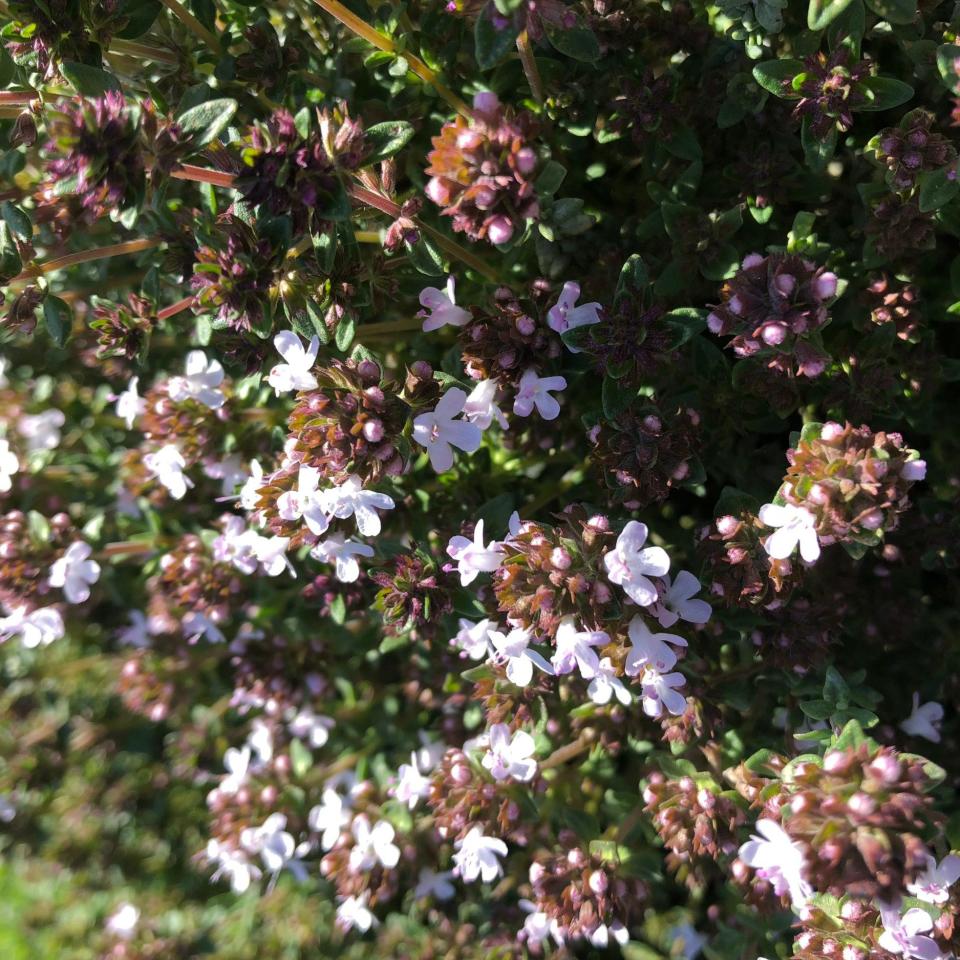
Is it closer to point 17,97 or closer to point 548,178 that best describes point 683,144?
point 548,178

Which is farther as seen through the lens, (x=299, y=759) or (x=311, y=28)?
(x=299, y=759)

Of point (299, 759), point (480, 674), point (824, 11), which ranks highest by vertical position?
point (824, 11)

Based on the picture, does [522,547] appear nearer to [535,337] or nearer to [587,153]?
[535,337]

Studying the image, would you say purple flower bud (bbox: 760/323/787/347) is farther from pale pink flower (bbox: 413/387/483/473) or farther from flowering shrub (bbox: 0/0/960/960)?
pale pink flower (bbox: 413/387/483/473)

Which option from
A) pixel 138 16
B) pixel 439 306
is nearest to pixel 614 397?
pixel 439 306

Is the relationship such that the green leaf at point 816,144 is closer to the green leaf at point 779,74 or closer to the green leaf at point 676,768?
the green leaf at point 779,74

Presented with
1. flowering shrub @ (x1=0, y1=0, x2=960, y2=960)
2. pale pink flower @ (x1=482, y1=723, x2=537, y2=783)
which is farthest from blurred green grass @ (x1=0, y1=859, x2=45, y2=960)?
pale pink flower @ (x1=482, y1=723, x2=537, y2=783)
